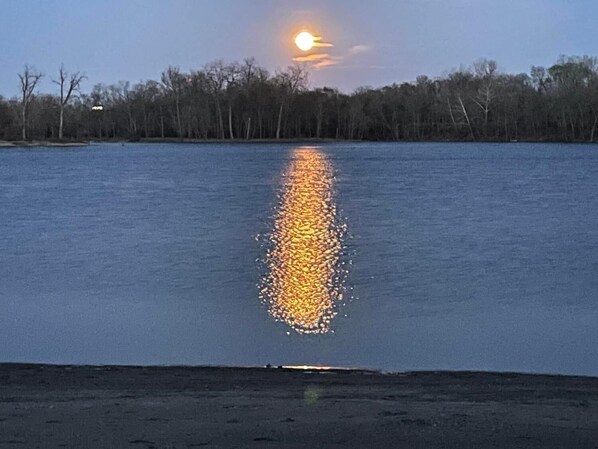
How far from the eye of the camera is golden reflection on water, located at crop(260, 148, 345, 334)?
11219mm

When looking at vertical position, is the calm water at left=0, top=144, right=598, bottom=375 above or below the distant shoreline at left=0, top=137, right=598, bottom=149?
below

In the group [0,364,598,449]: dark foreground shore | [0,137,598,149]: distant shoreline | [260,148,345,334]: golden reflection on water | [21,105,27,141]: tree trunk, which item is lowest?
[260,148,345,334]: golden reflection on water

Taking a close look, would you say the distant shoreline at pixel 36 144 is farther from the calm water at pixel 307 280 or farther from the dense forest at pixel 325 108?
the calm water at pixel 307 280

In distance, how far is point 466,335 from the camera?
32.6 feet

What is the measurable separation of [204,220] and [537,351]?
42.3ft

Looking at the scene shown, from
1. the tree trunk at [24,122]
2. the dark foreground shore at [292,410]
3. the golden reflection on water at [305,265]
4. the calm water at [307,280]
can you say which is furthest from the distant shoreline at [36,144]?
the dark foreground shore at [292,410]

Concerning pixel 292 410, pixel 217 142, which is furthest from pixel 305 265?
pixel 217 142

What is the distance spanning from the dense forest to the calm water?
5829 cm

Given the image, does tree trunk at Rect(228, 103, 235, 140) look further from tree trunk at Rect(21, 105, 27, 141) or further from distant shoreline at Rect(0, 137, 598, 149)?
tree trunk at Rect(21, 105, 27, 141)

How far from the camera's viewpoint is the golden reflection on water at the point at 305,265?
36.8 feet

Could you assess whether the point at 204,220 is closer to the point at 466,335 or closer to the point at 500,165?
the point at 466,335

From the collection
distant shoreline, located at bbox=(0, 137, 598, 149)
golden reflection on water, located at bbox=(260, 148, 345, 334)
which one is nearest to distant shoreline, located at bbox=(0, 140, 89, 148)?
distant shoreline, located at bbox=(0, 137, 598, 149)

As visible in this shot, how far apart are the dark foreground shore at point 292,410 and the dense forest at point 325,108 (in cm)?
7866

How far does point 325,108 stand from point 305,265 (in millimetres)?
75477
